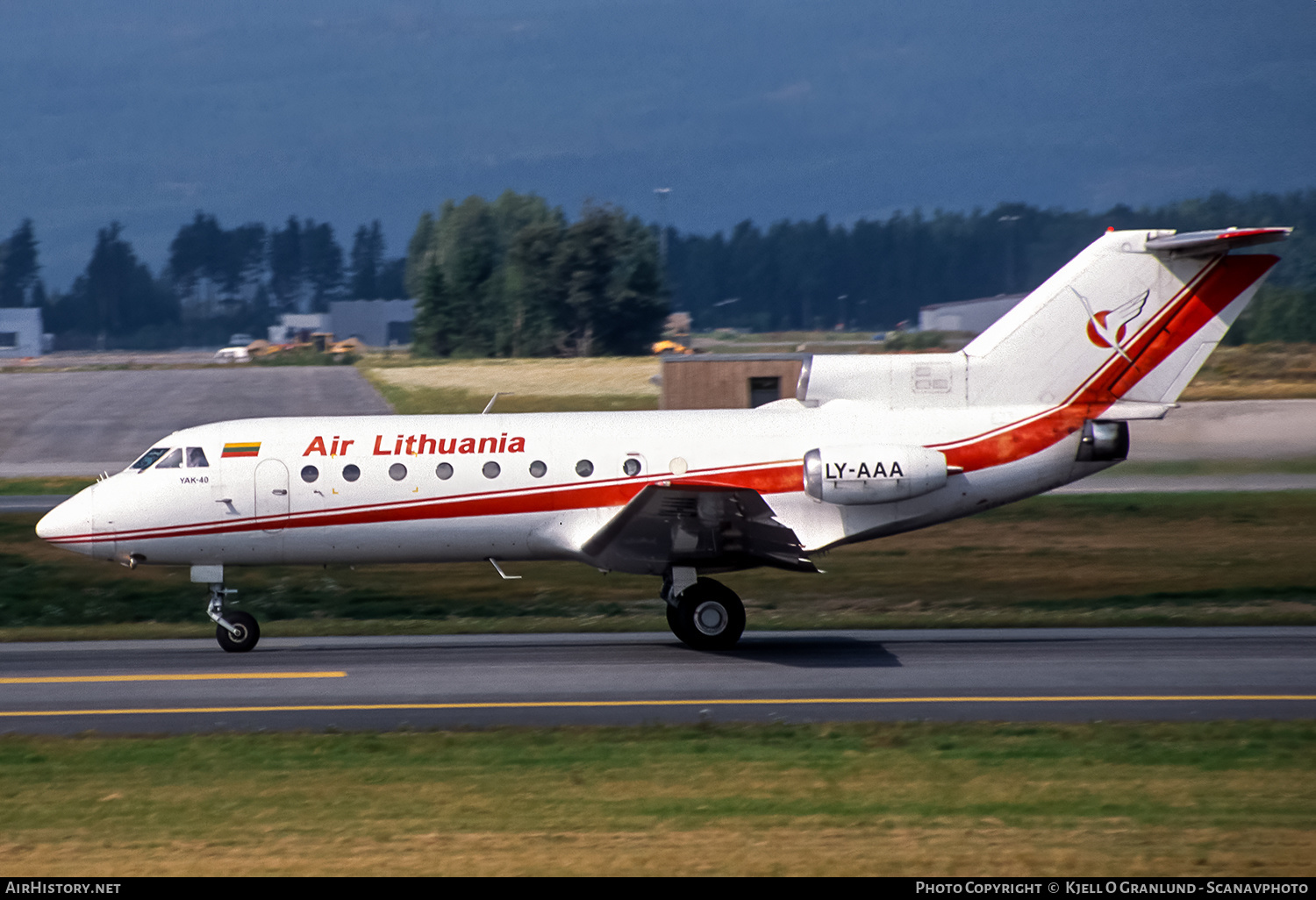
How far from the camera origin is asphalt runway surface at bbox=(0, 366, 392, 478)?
4269 centimetres

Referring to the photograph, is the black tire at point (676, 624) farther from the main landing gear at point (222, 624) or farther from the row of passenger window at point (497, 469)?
the main landing gear at point (222, 624)

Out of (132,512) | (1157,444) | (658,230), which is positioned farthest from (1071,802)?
(658,230)

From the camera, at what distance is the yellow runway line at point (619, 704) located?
14062 millimetres

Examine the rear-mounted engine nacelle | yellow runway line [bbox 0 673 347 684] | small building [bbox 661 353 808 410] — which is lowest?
yellow runway line [bbox 0 673 347 684]

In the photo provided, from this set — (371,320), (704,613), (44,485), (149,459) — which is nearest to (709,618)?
(704,613)

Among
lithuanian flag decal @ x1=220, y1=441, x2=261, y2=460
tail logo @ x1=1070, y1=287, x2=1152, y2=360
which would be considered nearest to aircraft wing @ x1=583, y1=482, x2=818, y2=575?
lithuanian flag decal @ x1=220, y1=441, x2=261, y2=460

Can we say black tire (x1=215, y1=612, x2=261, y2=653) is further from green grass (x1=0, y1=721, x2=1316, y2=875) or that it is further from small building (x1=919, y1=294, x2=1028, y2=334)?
small building (x1=919, y1=294, x2=1028, y2=334)

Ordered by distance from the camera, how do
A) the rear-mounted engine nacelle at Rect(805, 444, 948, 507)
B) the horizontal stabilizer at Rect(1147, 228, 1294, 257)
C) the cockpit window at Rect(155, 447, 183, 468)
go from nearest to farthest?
the horizontal stabilizer at Rect(1147, 228, 1294, 257) → the rear-mounted engine nacelle at Rect(805, 444, 948, 507) → the cockpit window at Rect(155, 447, 183, 468)

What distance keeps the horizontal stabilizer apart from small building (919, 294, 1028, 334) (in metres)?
47.7

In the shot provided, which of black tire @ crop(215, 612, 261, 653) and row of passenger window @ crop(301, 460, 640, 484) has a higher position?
row of passenger window @ crop(301, 460, 640, 484)

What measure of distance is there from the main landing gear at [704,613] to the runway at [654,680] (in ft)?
0.69

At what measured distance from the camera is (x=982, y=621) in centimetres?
2011

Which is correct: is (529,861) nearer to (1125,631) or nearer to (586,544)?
(586,544)
